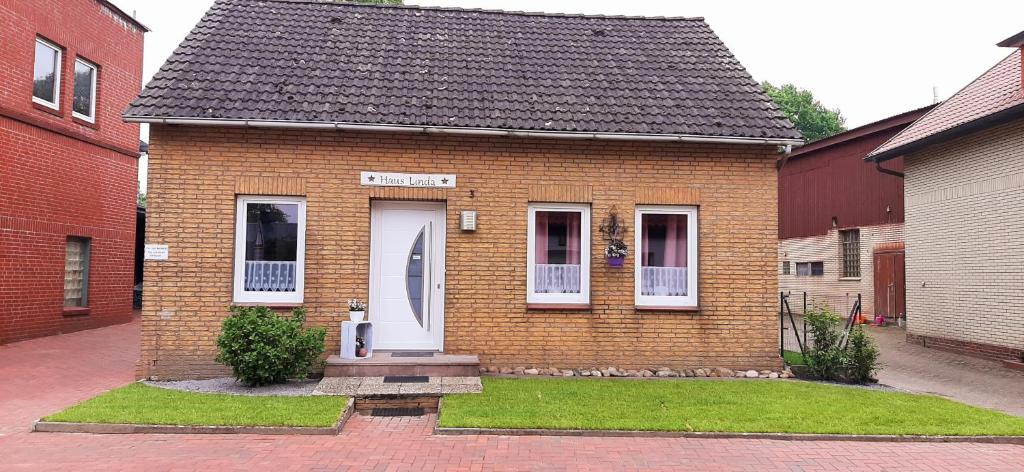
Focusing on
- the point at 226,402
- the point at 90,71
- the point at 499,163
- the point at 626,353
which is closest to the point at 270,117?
the point at 499,163

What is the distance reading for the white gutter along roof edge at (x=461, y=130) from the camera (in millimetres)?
9320

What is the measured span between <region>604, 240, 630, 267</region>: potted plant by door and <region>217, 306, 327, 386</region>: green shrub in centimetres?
425

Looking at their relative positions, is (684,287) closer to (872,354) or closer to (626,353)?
(626,353)

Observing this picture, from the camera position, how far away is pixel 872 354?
991 centimetres

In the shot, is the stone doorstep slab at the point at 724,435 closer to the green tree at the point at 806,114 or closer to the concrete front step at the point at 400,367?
the concrete front step at the point at 400,367

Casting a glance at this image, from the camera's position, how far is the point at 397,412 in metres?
8.01

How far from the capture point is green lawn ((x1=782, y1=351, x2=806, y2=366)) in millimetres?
11328

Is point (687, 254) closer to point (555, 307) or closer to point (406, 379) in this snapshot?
point (555, 307)

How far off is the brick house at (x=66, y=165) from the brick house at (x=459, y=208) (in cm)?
576

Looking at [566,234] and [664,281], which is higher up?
[566,234]

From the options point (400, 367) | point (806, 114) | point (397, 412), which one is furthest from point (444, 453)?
point (806, 114)

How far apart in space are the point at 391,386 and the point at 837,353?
6.39m

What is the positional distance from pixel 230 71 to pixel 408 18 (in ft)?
11.4

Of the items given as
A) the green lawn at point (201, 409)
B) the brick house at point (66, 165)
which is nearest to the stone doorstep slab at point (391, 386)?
the green lawn at point (201, 409)
